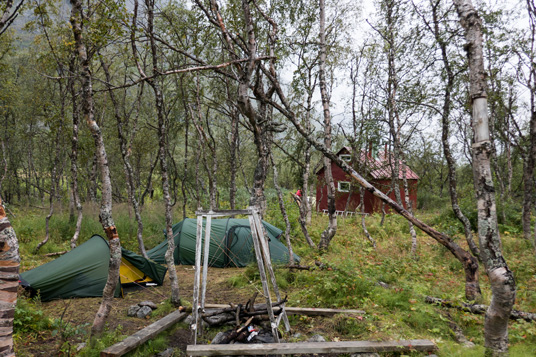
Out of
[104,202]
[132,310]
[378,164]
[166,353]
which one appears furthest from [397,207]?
[378,164]

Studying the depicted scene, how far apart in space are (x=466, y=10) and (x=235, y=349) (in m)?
5.72

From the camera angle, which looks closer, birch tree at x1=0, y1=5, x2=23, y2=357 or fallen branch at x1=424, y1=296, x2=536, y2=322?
birch tree at x1=0, y1=5, x2=23, y2=357

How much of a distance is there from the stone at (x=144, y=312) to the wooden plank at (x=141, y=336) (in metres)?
0.91

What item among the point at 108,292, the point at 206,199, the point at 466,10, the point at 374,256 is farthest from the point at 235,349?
the point at 206,199

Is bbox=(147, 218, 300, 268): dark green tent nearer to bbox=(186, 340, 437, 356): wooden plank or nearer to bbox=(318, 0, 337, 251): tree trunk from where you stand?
bbox=(318, 0, 337, 251): tree trunk

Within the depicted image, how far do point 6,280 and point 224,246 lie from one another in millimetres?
8495

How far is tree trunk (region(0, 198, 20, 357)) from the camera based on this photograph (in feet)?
7.89

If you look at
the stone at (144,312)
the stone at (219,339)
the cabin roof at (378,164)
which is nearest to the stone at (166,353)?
the stone at (219,339)

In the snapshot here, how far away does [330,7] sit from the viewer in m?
12.8

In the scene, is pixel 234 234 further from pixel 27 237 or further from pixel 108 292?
pixel 27 237

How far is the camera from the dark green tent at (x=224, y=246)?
10.6m

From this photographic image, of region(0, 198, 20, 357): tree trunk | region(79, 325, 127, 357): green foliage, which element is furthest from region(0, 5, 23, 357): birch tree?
region(79, 325, 127, 357): green foliage

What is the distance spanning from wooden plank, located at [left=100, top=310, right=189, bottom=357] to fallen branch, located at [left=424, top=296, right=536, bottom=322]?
5.20 meters

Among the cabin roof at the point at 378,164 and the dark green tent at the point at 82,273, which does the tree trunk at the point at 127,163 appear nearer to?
the dark green tent at the point at 82,273
